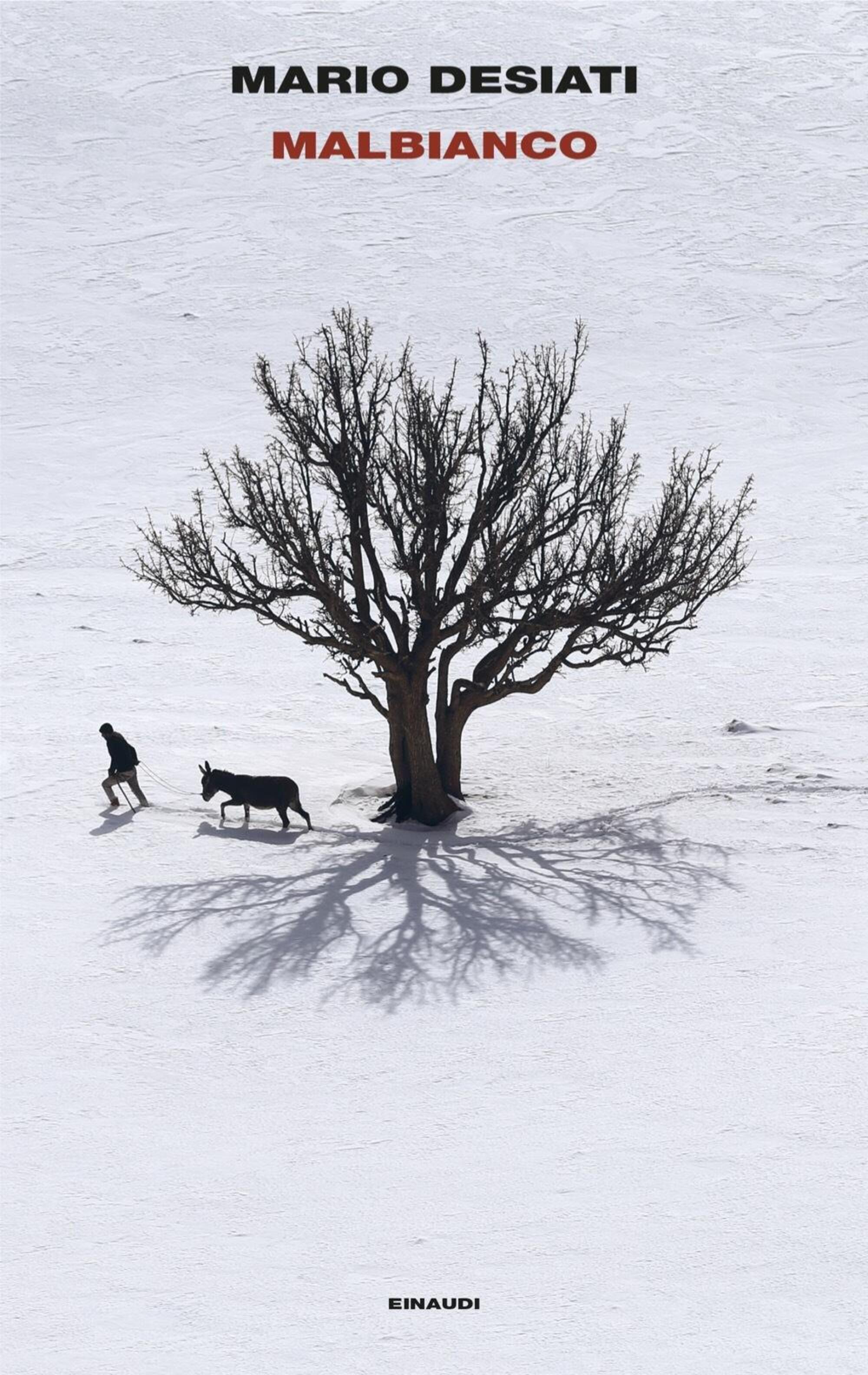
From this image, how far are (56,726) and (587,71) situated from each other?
47840 millimetres

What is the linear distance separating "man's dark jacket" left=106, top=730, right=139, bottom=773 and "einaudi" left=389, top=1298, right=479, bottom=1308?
9.57 metres

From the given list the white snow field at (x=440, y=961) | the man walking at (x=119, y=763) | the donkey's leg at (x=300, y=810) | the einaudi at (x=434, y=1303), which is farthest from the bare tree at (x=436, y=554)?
the einaudi at (x=434, y=1303)

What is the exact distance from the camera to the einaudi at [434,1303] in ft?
27.3

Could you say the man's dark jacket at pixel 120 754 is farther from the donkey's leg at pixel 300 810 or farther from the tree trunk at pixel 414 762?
the tree trunk at pixel 414 762

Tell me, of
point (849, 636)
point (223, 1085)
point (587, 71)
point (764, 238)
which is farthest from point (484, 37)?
point (223, 1085)

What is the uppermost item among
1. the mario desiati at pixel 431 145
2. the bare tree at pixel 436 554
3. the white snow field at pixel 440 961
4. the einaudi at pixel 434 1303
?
the mario desiati at pixel 431 145

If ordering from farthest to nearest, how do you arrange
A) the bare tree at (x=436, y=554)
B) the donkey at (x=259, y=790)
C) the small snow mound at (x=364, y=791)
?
the small snow mound at (x=364, y=791), the bare tree at (x=436, y=554), the donkey at (x=259, y=790)

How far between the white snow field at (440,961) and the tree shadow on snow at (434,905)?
0.06 m

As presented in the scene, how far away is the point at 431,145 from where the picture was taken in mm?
57500

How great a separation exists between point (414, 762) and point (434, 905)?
10.5ft

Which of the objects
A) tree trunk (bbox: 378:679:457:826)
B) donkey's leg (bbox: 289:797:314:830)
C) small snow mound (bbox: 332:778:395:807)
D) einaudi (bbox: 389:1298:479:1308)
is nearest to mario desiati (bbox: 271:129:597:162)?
small snow mound (bbox: 332:778:395:807)

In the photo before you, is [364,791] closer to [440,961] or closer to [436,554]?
Answer: [436,554]

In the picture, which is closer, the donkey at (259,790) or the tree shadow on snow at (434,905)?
the tree shadow on snow at (434,905)

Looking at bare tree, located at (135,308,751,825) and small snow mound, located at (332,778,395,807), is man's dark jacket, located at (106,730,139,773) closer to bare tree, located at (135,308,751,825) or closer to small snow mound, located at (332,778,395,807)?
bare tree, located at (135,308,751,825)
